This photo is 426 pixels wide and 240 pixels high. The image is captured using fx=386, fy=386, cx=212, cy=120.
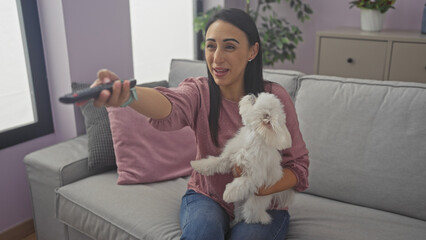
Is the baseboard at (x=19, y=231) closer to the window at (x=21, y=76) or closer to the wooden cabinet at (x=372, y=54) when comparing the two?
the window at (x=21, y=76)

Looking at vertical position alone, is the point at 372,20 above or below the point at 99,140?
above

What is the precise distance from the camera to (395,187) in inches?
59.9

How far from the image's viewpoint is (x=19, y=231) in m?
2.10

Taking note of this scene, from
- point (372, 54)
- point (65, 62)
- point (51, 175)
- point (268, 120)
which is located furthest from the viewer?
point (372, 54)

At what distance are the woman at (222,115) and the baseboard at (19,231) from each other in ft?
3.92

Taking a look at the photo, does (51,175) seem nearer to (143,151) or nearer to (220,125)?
(143,151)

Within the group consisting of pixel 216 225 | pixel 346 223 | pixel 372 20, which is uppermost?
pixel 372 20

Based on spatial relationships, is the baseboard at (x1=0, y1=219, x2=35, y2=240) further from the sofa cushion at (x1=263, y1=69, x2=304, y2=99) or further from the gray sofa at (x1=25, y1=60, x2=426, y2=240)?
the sofa cushion at (x1=263, y1=69, x2=304, y2=99)

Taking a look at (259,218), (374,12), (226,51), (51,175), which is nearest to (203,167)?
(259,218)

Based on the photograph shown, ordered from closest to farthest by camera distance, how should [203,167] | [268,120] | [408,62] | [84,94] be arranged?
[84,94]
[268,120]
[203,167]
[408,62]

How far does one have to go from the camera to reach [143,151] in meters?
1.76

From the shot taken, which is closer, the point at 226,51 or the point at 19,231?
the point at 226,51

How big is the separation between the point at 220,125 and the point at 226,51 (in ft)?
0.86

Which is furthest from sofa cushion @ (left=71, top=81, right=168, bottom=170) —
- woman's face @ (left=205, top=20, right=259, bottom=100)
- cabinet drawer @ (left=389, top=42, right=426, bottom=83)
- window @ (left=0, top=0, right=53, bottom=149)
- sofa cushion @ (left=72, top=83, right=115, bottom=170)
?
cabinet drawer @ (left=389, top=42, right=426, bottom=83)
